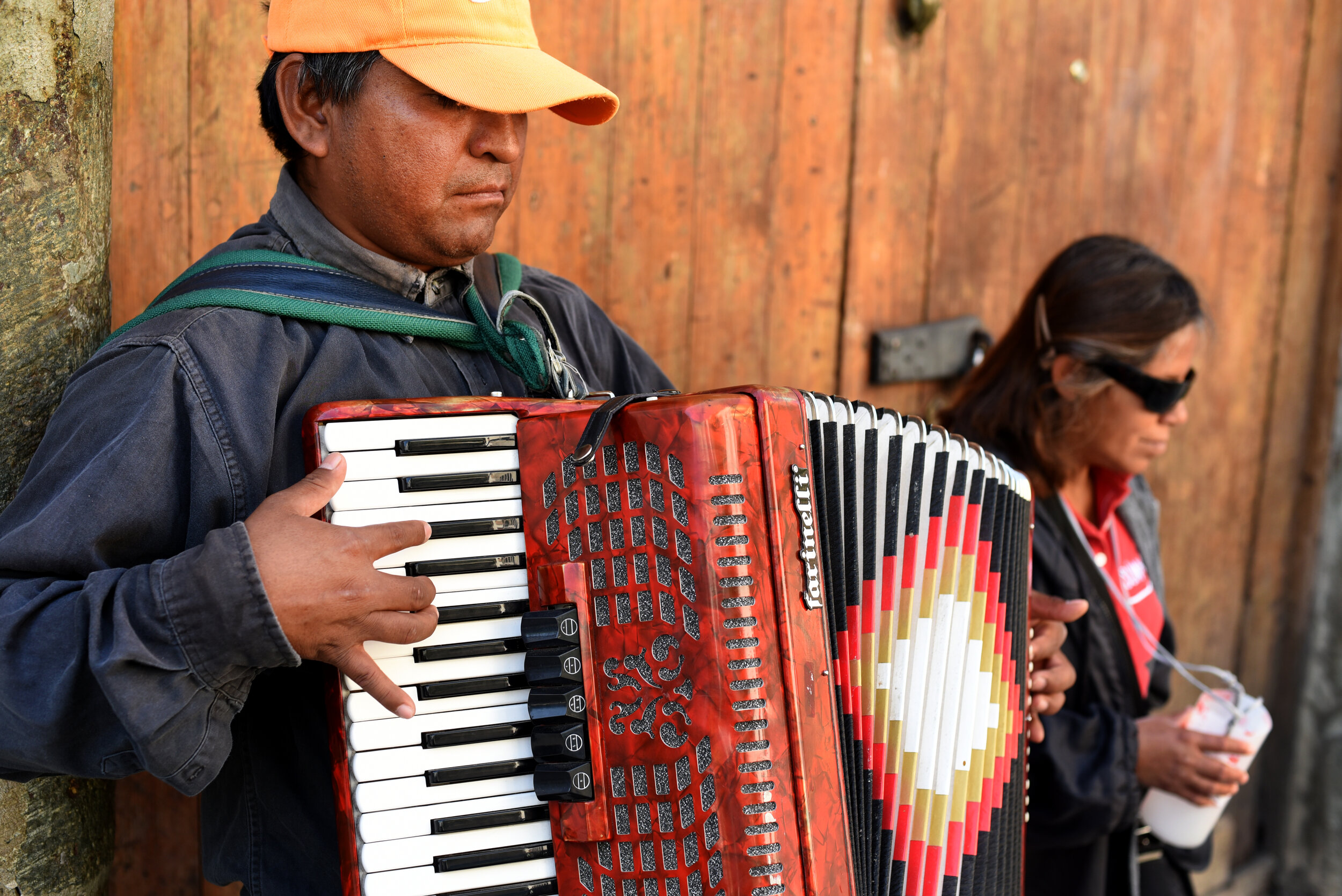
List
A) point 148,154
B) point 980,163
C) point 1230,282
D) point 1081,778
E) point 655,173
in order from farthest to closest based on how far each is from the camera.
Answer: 1. point 1230,282
2. point 980,163
3. point 655,173
4. point 1081,778
5. point 148,154

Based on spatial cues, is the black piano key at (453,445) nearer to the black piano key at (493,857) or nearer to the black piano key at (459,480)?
the black piano key at (459,480)

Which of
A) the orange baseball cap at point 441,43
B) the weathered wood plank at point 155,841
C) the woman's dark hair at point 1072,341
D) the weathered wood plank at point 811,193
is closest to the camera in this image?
the orange baseball cap at point 441,43

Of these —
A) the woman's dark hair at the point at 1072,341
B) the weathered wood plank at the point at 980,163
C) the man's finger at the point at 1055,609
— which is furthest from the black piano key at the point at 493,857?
the weathered wood plank at the point at 980,163

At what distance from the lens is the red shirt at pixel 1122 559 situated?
2.11 meters

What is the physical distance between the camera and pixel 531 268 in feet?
5.51

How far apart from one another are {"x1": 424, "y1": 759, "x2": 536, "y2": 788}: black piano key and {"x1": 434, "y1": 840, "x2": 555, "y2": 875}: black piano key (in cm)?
7

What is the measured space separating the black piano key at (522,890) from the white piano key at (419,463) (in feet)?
1.36

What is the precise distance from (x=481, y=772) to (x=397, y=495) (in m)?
0.29

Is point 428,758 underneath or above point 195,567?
underneath

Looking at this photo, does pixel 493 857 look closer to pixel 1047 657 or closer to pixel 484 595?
pixel 484 595

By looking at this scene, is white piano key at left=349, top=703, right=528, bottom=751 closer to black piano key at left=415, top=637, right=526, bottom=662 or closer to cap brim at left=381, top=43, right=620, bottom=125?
black piano key at left=415, top=637, right=526, bottom=662

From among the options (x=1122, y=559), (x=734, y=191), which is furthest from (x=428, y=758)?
(x=1122, y=559)

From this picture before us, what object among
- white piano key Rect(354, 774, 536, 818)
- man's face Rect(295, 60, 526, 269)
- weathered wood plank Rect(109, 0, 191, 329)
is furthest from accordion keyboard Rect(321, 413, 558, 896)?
weathered wood plank Rect(109, 0, 191, 329)

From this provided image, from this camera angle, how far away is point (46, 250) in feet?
4.00
